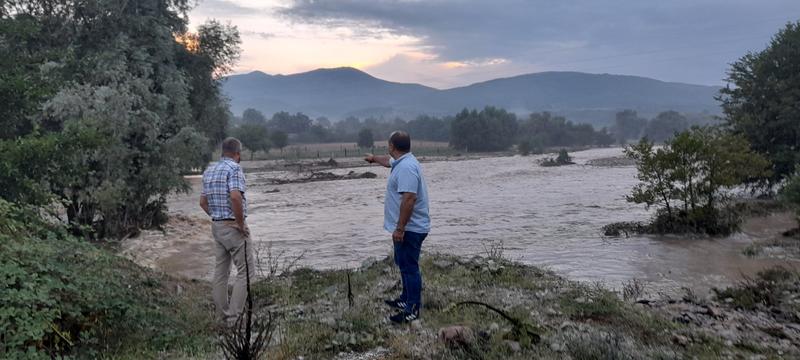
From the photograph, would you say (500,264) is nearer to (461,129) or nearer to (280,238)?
(280,238)

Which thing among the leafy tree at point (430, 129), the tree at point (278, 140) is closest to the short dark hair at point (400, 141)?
the tree at point (278, 140)

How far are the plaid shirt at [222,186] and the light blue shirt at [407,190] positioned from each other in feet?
5.92

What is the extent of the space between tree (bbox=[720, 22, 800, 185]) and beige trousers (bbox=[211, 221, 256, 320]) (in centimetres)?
2656

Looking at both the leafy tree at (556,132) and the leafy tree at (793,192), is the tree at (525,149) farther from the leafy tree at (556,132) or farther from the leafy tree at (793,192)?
the leafy tree at (793,192)

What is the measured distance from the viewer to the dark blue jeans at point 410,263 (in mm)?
6371

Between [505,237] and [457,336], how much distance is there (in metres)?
14.8

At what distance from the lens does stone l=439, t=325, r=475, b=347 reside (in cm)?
548

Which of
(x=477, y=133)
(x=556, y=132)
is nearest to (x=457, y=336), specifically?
(x=477, y=133)

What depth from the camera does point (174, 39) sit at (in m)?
22.7

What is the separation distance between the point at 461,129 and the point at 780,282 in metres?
107

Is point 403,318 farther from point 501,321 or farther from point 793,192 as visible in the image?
point 793,192

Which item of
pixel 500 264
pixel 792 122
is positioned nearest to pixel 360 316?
pixel 500 264

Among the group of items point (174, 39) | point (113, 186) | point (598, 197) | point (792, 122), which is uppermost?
point (174, 39)

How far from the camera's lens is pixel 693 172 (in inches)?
730
